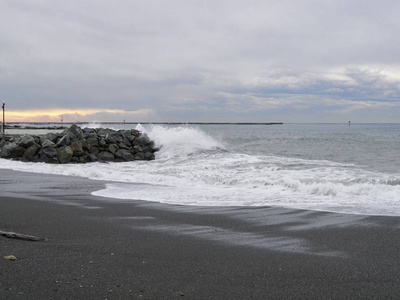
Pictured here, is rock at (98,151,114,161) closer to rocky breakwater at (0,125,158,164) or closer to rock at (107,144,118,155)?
rocky breakwater at (0,125,158,164)

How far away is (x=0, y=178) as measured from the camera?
1144 centimetres

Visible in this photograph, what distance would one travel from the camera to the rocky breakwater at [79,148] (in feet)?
62.5

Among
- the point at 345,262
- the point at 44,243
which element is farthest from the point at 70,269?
the point at 345,262

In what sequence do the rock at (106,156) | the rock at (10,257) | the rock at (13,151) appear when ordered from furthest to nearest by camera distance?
the rock at (106,156) → the rock at (13,151) → the rock at (10,257)

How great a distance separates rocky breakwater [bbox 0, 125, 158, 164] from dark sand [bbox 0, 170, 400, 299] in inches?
513

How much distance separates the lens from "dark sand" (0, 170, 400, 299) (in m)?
3.07

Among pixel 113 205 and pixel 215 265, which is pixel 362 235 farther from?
pixel 113 205

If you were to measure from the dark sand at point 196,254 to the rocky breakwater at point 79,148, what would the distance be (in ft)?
42.8

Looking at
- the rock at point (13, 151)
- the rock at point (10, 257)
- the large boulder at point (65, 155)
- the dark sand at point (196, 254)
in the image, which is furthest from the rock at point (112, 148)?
the rock at point (10, 257)

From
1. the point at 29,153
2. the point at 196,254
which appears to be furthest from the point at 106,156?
the point at 196,254

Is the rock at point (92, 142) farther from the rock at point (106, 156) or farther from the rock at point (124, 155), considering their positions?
the rock at point (124, 155)

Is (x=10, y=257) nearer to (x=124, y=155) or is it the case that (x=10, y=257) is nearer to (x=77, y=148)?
(x=77, y=148)

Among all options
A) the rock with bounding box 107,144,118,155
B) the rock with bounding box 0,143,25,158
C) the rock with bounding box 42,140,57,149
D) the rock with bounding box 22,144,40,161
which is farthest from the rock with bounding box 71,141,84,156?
the rock with bounding box 0,143,25,158

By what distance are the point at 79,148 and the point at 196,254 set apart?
56.0 ft
